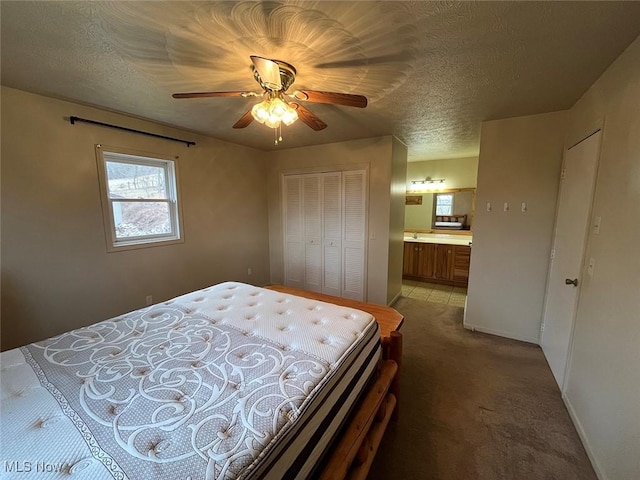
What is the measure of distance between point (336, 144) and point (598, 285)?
3.08 metres

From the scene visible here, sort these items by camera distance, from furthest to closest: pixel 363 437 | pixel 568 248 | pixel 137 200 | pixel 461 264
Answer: pixel 461 264 → pixel 137 200 → pixel 568 248 → pixel 363 437

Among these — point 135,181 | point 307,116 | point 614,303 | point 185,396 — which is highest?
point 307,116

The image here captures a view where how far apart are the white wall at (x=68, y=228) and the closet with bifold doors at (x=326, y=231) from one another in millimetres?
1378

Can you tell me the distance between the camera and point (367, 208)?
356cm

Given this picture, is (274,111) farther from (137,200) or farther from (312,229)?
(312,229)

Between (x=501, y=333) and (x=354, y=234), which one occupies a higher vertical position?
(x=354, y=234)

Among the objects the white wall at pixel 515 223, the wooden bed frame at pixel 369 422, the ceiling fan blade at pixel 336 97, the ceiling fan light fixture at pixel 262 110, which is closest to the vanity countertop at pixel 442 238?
the white wall at pixel 515 223

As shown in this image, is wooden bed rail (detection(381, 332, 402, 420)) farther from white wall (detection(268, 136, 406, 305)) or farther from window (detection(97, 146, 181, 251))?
window (detection(97, 146, 181, 251))

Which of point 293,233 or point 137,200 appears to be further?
point 293,233

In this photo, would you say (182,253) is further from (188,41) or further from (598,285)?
(598,285)

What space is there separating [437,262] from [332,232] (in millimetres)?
2144

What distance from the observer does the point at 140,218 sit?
2918mm

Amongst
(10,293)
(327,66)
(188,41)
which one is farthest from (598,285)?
(10,293)

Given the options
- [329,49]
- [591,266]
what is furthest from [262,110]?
[591,266]
